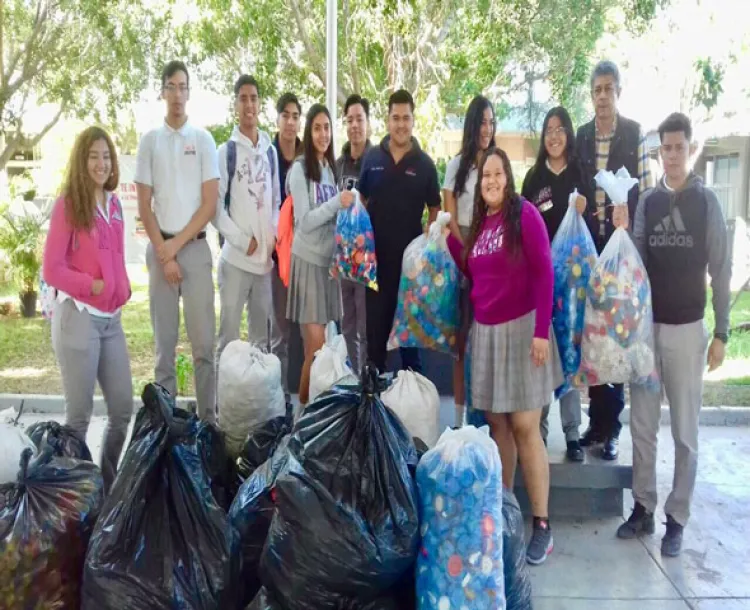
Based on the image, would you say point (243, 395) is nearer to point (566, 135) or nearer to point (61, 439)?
point (61, 439)

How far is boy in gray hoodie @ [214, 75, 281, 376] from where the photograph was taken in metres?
4.02

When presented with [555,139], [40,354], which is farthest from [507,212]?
[40,354]

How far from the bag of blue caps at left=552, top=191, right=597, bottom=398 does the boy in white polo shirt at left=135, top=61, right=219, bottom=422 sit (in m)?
1.83

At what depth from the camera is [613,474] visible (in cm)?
359

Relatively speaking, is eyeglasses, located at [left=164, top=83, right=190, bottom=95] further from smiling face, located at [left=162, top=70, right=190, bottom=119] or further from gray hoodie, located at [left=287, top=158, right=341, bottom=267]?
gray hoodie, located at [left=287, top=158, right=341, bottom=267]

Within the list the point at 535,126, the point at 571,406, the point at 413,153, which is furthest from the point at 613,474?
the point at 535,126

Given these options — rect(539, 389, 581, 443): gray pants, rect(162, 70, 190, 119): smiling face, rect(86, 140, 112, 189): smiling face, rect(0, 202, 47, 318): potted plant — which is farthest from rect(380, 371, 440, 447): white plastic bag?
rect(0, 202, 47, 318): potted plant

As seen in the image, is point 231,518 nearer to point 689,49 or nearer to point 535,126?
point 535,126

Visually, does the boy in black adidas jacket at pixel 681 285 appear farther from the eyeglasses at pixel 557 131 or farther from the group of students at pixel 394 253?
the eyeglasses at pixel 557 131

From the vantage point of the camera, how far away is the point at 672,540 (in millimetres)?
3258

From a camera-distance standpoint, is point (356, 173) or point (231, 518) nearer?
point (231, 518)

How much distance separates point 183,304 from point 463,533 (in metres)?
2.21

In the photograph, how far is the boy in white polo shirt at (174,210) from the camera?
3.72 m

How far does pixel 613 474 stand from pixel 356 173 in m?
2.23
